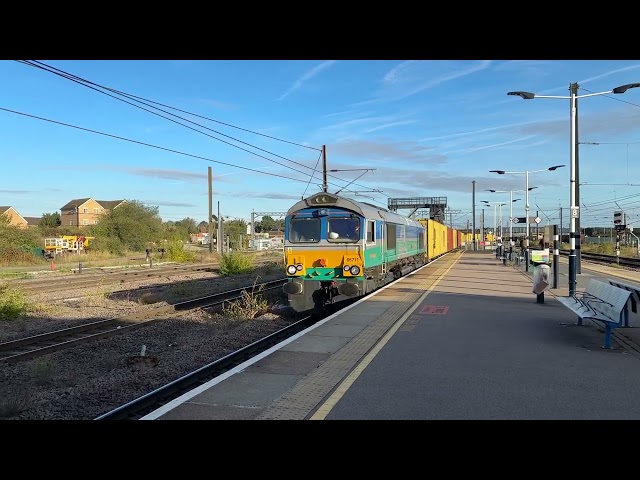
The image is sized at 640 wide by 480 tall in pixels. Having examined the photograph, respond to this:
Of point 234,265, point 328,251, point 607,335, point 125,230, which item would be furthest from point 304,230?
point 125,230

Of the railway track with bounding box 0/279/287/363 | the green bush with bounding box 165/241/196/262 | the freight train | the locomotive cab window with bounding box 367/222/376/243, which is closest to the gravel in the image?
the railway track with bounding box 0/279/287/363

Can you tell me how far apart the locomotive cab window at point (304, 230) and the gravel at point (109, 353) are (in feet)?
7.13

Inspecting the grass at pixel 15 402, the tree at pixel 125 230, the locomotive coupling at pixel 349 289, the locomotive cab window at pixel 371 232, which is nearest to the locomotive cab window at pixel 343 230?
the locomotive cab window at pixel 371 232

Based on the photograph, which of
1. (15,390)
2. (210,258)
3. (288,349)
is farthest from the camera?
(210,258)

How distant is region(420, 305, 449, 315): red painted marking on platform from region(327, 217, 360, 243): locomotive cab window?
8.55 ft

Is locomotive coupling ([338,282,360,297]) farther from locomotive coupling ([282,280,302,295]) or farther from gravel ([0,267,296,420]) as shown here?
gravel ([0,267,296,420])

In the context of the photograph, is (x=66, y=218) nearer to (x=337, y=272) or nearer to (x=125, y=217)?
(x=125, y=217)

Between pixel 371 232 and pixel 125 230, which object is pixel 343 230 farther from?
pixel 125 230

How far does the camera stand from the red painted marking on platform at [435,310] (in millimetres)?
11773

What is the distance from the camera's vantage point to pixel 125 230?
194 ft

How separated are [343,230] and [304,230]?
3.57ft
